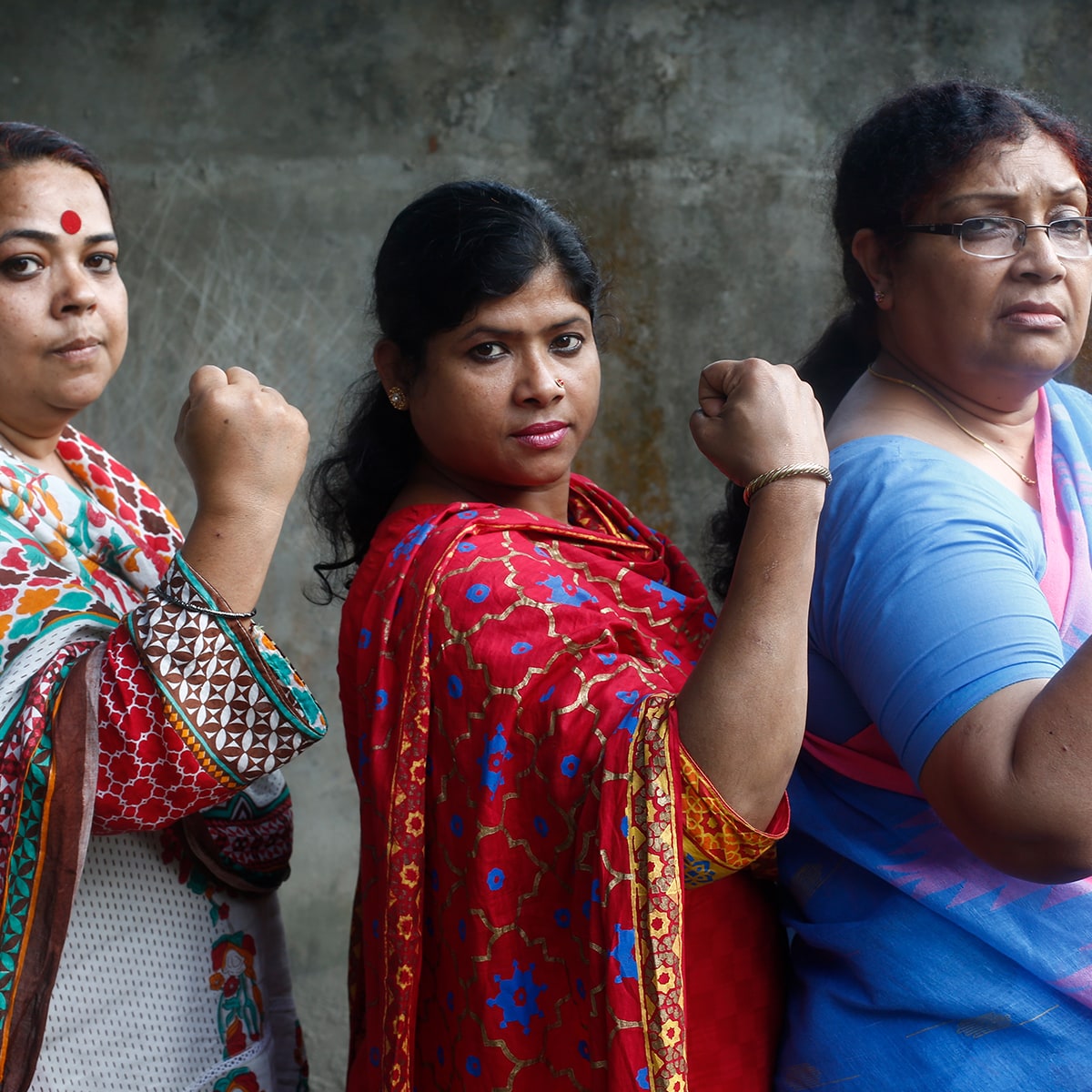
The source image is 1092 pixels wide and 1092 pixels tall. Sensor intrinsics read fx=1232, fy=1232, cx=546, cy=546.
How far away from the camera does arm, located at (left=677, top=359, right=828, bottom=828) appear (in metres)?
1.41

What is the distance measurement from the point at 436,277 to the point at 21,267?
0.63 metres

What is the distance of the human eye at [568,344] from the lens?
72.3 inches

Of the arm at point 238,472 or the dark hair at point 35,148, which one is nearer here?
the arm at point 238,472

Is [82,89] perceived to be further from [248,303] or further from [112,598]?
[112,598]

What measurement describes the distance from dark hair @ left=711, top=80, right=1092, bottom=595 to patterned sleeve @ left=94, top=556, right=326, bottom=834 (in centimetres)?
100

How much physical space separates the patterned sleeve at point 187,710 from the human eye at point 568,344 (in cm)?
60

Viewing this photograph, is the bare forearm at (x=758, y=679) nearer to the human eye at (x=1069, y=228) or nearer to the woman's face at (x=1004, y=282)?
the woman's face at (x=1004, y=282)

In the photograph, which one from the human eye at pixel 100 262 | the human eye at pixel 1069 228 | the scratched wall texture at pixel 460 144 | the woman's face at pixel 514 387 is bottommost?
the woman's face at pixel 514 387

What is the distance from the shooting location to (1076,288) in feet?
5.39

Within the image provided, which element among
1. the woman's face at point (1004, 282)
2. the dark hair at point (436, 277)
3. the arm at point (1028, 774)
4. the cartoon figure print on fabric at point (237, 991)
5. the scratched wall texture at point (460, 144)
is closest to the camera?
the arm at point (1028, 774)

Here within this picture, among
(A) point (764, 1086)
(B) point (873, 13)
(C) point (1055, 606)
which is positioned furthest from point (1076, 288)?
(B) point (873, 13)

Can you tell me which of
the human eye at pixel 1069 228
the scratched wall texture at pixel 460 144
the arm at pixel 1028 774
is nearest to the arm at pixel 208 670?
the arm at pixel 1028 774

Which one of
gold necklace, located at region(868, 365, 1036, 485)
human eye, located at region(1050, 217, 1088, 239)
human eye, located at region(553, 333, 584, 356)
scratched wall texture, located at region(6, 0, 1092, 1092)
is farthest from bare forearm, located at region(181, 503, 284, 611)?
scratched wall texture, located at region(6, 0, 1092, 1092)

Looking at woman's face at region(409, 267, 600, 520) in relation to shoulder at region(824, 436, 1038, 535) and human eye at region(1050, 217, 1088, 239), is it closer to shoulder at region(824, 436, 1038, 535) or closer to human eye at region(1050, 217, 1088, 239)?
shoulder at region(824, 436, 1038, 535)
